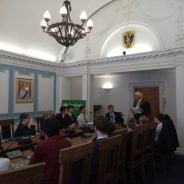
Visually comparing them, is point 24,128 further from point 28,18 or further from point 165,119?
point 28,18

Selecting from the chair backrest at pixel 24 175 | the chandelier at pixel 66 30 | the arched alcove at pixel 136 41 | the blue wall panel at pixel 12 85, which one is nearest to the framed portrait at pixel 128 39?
the arched alcove at pixel 136 41

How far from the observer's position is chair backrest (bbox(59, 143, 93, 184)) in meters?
1.63

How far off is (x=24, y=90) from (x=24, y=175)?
19.5 feet

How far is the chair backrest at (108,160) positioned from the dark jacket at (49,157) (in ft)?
1.27

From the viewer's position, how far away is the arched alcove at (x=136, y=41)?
656 centimetres

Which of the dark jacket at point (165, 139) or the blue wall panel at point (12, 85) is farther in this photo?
the blue wall panel at point (12, 85)

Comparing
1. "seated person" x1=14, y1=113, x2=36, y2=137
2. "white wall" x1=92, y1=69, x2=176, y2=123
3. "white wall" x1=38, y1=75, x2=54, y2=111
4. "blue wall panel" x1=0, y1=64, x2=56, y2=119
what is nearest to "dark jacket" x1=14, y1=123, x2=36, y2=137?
"seated person" x1=14, y1=113, x2=36, y2=137

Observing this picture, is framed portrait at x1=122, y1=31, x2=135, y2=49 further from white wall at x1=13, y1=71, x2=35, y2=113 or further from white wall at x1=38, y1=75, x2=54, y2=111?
white wall at x1=13, y1=71, x2=35, y2=113

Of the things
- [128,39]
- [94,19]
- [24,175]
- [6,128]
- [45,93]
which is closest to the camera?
[24,175]

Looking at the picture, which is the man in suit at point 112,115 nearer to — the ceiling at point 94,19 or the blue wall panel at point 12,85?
the ceiling at point 94,19

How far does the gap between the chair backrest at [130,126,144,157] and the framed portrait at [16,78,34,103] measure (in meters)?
4.31

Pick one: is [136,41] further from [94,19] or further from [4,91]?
[4,91]

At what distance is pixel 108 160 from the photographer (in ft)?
7.44

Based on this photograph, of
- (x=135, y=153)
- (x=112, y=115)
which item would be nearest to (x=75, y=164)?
(x=135, y=153)
